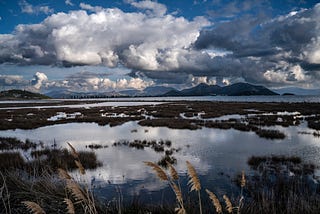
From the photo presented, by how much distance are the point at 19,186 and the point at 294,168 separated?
14776 mm

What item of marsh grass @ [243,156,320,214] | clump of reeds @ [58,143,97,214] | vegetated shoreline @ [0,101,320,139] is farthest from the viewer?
vegetated shoreline @ [0,101,320,139]

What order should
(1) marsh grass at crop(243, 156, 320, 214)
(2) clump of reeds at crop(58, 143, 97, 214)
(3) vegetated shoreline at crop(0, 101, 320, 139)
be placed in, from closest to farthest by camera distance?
(2) clump of reeds at crop(58, 143, 97, 214), (1) marsh grass at crop(243, 156, 320, 214), (3) vegetated shoreline at crop(0, 101, 320, 139)

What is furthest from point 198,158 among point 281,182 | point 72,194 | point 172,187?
point 172,187

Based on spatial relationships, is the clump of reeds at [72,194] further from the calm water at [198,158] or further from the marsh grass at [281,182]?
the marsh grass at [281,182]

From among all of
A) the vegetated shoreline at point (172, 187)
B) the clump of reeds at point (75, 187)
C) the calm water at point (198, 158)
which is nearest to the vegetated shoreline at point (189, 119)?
the calm water at point (198, 158)

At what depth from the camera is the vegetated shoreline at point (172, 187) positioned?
14.1 feet

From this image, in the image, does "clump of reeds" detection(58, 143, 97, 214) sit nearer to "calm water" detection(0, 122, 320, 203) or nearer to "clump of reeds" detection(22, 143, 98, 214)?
"clump of reeds" detection(22, 143, 98, 214)

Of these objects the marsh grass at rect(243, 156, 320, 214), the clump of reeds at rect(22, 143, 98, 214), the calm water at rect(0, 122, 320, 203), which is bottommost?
the calm water at rect(0, 122, 320, 203)

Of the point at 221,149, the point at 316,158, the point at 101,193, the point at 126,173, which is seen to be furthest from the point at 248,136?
the point at 101,193

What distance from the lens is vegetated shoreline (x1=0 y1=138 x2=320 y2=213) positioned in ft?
14.1

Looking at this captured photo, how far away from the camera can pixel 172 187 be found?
333cm

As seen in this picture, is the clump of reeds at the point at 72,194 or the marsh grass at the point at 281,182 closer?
the clump of reeds at the point at 72,194

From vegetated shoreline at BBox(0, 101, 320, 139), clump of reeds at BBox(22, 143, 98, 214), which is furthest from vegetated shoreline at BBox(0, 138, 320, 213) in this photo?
Result: vegetated shoreline at BBox(0, 101, 320, 139)

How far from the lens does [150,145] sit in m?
23.6
